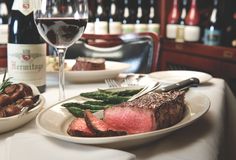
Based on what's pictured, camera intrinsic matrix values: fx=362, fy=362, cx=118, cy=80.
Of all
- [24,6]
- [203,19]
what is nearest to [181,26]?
[203,19]

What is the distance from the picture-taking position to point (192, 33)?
211 cm

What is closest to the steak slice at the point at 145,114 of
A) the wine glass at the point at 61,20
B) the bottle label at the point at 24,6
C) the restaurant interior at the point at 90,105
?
the restaurant interior at the point at 90,105

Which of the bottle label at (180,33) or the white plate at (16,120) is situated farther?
the bottle label at (180,33)

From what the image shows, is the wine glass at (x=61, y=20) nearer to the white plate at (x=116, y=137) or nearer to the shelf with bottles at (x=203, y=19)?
the white plate at (x=116, y=137)

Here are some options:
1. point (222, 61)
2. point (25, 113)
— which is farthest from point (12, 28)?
point (222, 61)

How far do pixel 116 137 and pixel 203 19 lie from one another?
1.97 meters

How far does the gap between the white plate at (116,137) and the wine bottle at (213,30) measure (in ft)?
4.66

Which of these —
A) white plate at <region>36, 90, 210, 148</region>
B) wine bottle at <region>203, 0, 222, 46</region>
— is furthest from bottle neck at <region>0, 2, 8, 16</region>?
white plate at <region>36, 90, 210, 148</region>

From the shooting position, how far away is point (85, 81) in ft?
2.98

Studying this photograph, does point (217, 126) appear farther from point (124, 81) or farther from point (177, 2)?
point (177, 2)

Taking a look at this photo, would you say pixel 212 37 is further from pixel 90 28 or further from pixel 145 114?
pixel 145 114

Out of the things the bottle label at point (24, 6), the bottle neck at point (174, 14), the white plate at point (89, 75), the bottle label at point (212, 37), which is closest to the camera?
the bottle label at point (24, 6)

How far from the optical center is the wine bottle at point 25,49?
0.72m

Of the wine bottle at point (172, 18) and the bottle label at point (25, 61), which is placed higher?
the wine bottle at point (172, 18)
